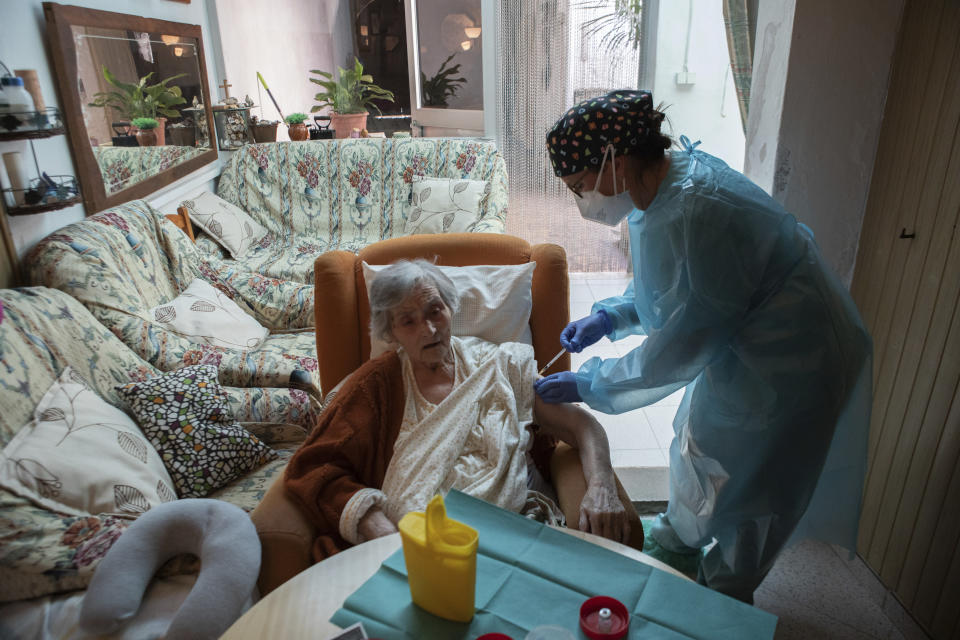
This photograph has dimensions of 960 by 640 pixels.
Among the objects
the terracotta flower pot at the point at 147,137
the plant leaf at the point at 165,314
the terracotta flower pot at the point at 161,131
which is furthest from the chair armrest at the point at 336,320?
the terracotta flower pot at the point at 161,131

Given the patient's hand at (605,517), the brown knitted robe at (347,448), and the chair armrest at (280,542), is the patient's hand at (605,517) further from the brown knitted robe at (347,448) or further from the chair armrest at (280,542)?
the chair armrest at (280,542)

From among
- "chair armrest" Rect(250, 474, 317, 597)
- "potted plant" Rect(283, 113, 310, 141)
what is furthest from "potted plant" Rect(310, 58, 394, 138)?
"chair armrest" Rect(250, 474, 317, 597)

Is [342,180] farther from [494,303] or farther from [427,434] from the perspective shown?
[427,434]

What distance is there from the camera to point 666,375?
1.34 metres

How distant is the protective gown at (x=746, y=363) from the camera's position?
4.10 ft

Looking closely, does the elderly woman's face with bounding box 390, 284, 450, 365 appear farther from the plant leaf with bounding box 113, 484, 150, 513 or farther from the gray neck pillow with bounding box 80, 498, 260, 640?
the plant leaf with bounding box 113, 484, 150, 513

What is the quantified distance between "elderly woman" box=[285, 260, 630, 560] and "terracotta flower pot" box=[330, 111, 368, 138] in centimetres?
305

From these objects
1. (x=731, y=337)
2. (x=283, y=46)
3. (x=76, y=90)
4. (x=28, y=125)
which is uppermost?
(x=283, y=46)

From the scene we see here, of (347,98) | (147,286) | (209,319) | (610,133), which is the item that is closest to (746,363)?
(610,133)

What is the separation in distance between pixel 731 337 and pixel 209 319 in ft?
6.51

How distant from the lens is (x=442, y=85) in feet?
14.9

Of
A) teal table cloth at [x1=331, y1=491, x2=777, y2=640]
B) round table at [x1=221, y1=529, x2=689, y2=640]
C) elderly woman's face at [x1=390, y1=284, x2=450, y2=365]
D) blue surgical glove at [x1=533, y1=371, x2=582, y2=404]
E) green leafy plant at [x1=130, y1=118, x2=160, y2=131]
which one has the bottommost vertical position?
round table at [x1=221, y1=529, x2=689, y2=640]

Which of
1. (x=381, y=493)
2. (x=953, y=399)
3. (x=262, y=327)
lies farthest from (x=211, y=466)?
(x=953, y=399)

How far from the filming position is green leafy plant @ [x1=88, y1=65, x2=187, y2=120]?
104 inches
